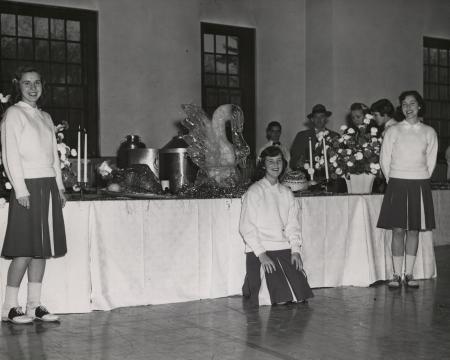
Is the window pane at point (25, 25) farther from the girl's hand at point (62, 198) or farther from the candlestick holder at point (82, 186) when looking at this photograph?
the girl's hand at point (62, 198)

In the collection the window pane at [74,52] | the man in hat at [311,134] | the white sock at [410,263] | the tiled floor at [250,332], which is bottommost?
the tiled floor at [250,332]

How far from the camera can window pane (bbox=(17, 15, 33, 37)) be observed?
840 cm

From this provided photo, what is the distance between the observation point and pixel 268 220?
4875mm

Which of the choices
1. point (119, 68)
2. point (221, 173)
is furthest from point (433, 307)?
point (119, 68)

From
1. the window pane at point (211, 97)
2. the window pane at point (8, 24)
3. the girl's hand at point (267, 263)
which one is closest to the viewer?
the girl's hand at point (267, 263)

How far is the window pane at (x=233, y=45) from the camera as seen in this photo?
10.0 metres

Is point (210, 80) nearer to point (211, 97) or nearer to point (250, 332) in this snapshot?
point (211, 97)

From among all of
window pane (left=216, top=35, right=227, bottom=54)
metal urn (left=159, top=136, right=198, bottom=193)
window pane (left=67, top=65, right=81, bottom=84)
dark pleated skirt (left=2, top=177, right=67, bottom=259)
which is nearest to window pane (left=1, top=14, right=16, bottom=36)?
window pane (left=67, top=65, right=81, bottom=84)

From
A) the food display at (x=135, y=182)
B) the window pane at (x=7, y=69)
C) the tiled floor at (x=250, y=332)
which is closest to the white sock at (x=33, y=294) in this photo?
the tiled floor at (x=250, y=332)

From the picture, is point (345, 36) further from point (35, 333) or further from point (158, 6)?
point (35, 333)

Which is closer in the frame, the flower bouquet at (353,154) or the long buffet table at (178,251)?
the long buffet table at (178,251)

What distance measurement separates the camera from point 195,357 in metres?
3.50

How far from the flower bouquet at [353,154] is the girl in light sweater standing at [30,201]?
8.11 ft

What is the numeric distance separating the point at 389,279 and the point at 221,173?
67.3 inches
